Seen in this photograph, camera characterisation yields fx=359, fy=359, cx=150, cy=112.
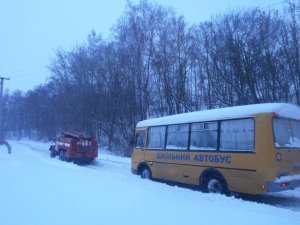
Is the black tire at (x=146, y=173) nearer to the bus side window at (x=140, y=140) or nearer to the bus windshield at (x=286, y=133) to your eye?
the bus side window at (x=140, y=140)

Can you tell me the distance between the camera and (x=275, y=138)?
969 cm

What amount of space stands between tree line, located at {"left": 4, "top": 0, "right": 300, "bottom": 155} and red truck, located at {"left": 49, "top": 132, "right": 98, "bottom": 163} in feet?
19.6

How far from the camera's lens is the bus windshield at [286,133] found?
9.79 metres

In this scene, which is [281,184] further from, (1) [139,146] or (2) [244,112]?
(1) [139,146]

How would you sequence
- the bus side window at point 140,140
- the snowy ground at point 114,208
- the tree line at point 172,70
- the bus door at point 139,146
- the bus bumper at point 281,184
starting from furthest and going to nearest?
the tree line at point 172,70
the bus side window at point 140,140
the bus door at point 139,146
the bus bumper at point 281,184
the snowy ground at point 114,208

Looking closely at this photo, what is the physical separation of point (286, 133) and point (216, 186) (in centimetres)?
277

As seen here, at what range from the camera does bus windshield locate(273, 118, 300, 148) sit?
9789mm

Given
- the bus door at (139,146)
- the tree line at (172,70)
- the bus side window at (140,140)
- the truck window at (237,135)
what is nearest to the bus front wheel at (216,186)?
the truck window at (237,135)

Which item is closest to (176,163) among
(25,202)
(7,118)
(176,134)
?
(176,134)

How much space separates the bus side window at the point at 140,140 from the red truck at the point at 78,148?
36.8ft

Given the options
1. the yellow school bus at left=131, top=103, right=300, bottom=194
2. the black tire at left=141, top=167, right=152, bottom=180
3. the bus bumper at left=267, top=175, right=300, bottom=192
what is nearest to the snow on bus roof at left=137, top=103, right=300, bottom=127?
the yellow school bus at left=131, top=103, right=300, bottom=194

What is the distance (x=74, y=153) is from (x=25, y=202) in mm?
18536

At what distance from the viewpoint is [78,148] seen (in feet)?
87.1

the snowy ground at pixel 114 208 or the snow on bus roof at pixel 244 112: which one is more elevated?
the snow on bus roof at pixel 244 112
